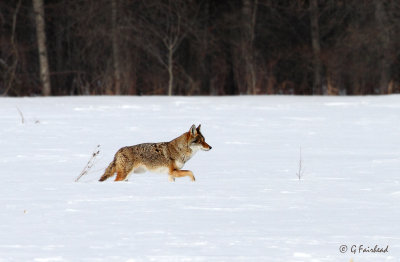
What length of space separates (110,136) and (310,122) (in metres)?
4.91

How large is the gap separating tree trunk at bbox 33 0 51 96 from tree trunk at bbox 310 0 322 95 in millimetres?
9975

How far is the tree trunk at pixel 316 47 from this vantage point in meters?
28.6

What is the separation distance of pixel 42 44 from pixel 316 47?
10.3 metres

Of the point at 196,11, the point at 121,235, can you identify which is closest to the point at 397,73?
the point at 196,11

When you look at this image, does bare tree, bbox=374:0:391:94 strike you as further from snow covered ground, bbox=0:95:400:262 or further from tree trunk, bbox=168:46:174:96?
snow covered ground, bbox=0:95:400:262

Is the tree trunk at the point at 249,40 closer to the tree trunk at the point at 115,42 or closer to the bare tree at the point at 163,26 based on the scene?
the bare tree at the point at 163,26

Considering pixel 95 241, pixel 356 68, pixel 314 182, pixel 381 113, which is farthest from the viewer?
pixel 356 68

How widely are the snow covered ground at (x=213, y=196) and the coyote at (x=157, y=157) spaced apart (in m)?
0.17

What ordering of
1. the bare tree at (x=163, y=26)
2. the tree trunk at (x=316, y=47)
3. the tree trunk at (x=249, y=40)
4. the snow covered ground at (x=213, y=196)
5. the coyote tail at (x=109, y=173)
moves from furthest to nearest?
the tree trunk at (x=316, y=47) < the bare tree at (x=163, y=26) < the tree trunk at (x=249, y=40) < the coyote tail at (x=109, y=173) < the snow covered ground at (x=213, y=196)

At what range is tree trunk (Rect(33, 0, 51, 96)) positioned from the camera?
2720 centimetres

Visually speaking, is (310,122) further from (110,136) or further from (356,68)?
(356,68)

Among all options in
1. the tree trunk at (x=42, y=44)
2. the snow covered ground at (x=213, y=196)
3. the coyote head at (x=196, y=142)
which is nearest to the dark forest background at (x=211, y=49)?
the tree trunk at (x=42, y=44)

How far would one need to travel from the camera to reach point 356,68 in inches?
1110

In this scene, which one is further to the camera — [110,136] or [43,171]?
[110,136]
